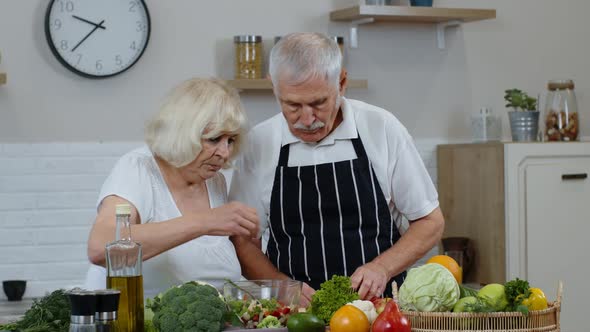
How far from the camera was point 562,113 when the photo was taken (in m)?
5.16

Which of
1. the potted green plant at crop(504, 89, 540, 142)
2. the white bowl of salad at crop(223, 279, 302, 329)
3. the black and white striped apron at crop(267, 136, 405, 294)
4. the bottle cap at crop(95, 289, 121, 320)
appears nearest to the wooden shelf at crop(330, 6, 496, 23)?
the potted green plant at crop(504, 89, 540, 142)

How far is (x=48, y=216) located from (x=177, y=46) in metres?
1.07

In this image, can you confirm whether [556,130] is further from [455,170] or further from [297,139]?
[297,139]

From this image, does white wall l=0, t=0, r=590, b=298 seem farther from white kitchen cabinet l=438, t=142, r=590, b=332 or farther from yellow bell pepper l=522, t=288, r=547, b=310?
yellow bell pepper l=522, t=288, r=547, b=310

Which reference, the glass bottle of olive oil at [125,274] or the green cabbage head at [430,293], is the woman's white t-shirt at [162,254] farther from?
the green cabbage head at [430,293]

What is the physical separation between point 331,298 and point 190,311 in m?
0.37

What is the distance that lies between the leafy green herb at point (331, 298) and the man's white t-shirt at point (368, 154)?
0.77 m

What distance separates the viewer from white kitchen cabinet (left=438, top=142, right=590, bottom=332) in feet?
16.0

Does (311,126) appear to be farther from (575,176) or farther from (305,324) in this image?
(575,176)

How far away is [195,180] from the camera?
2953mm

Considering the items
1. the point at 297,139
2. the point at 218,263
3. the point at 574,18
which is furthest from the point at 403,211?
the point at 574,18

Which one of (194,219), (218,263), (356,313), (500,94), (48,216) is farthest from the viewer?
(500,94)

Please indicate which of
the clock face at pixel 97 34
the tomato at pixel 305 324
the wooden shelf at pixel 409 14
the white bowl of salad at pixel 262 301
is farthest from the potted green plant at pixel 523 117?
the tomato at pixel 305 324

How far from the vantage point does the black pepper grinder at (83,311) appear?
6.51 feet
